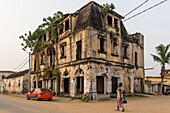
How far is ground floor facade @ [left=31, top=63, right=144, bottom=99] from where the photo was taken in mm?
26641

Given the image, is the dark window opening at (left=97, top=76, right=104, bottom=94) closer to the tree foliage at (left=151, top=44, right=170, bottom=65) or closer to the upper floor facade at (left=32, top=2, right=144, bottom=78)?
the upper floor facade at (left=32, top=2, right=144, bottom=78)

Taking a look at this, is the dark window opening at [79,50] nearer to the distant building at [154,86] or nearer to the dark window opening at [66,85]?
the dark window opening at [66,85]

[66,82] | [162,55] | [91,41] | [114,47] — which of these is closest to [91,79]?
[91,41]

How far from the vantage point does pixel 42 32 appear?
1457 inches

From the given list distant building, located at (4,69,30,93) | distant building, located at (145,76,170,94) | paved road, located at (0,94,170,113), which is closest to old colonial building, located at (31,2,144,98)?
paved road, located at (0,94,170,113)

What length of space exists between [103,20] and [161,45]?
17669 millimetres

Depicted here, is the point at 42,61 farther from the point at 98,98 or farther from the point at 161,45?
the point at 161,45

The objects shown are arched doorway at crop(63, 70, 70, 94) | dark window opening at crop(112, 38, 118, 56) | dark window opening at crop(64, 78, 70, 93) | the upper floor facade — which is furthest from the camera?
dark window opening at crop(64, 78, 70, 93)

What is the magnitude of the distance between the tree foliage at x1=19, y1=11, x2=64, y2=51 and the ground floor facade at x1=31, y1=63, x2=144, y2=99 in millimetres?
5539

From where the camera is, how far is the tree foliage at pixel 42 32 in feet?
109

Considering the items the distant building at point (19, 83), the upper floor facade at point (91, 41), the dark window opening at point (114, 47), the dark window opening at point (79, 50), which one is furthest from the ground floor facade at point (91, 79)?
the distant building at point (19, 83)

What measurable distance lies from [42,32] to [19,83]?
17.1 meters

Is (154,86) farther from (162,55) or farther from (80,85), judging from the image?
(80,85)

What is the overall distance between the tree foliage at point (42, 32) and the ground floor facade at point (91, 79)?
5.54 metres
